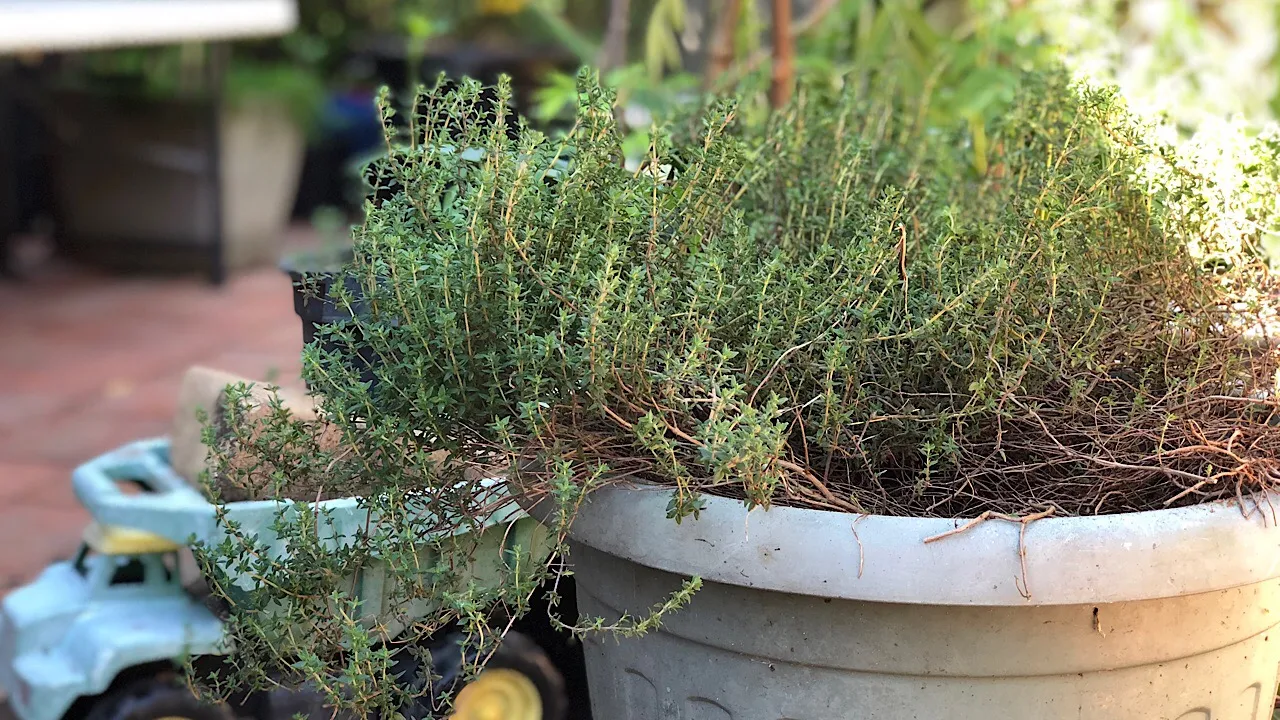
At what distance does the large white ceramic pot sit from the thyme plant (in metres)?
0.04

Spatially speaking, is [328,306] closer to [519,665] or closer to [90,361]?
[519,665]

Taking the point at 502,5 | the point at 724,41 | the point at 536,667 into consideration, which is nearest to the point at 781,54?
the point at 724,41

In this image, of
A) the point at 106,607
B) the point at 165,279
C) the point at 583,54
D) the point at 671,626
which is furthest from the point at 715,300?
the point at 165,279

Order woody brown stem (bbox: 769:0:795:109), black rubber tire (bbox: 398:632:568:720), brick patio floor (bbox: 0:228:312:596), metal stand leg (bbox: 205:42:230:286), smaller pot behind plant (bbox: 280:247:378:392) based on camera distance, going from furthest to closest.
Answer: metal stand leg (bbox: 205:42:230:286), brick patio floor (bbox: 0:228:312:596), woody brown stem (bbox: 769:0:795:109), black rubber tire (bbox: 398:632:568:720), smaller pot behind plant (bbox: 280:247:378:392)

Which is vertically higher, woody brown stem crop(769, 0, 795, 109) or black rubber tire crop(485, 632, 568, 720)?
woody brown stem crop(769, 0, 795, 109)

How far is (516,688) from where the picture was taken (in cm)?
169

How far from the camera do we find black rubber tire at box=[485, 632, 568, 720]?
5.44 ft

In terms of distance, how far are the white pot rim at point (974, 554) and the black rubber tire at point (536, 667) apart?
0.62 m

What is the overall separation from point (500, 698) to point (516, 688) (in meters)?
0.02

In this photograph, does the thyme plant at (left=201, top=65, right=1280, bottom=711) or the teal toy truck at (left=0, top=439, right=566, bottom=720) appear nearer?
the thyme plant at (left=201, top=65, right=1280, bottom=711)

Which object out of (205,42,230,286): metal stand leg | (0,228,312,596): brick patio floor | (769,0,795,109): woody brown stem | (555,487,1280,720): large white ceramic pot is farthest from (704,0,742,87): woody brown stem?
(205,42,230,286): metal stand leg

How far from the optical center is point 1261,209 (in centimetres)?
134

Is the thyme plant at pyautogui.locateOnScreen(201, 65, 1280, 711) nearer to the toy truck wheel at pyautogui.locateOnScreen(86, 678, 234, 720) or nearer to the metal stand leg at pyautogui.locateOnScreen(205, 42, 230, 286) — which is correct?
the toy truck wheel at pyautogui.locateOnScreen(86, 678, 234, 720)

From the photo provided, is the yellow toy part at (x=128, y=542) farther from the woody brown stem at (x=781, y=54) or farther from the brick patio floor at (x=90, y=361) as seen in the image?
the woody brown stem at (x=781, y=54)
